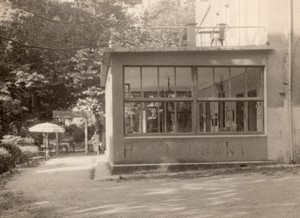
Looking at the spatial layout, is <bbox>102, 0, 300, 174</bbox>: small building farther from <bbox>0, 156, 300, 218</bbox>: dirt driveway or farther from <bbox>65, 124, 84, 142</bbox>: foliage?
<bbox>65, 124, 84, 142</bbox>: foliage

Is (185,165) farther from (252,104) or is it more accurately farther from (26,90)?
(26,90)

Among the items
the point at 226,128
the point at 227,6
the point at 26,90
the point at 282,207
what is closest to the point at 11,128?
the point at 26,90

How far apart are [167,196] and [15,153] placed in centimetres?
1392

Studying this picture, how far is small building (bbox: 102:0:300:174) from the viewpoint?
16.4 m

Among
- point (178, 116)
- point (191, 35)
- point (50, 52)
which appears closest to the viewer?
point (178, 116)

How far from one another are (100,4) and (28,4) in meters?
2.13

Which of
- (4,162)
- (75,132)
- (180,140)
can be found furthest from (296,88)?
(75,132)

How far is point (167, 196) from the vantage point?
441 inches

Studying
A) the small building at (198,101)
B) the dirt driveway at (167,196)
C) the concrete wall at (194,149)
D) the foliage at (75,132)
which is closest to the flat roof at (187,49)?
the small building at (198,101)

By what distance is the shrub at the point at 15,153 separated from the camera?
22500 millimetres

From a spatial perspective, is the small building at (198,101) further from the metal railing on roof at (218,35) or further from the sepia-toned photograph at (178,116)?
the metal railing on roof at (218,35)

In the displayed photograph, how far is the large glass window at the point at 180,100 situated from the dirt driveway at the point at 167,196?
224cm

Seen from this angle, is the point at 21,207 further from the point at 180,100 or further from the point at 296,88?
the point at 296,88

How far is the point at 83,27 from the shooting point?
14.5 m
